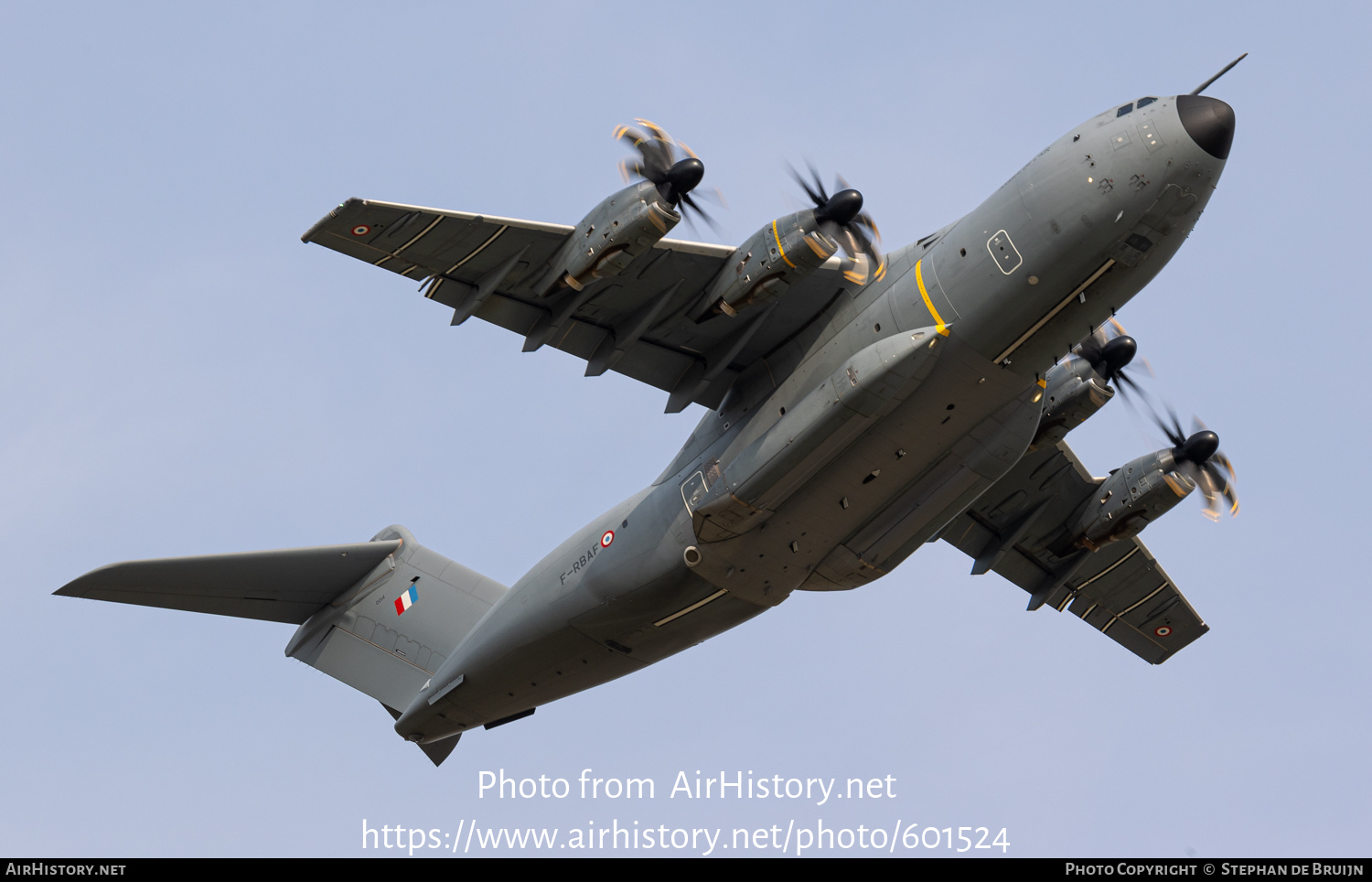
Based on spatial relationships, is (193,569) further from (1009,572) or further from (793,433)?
(1009,572)

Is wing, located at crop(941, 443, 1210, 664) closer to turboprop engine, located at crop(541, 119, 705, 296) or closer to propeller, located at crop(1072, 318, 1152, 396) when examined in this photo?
propeller, located at crop(1072, 318, 1152, 396)

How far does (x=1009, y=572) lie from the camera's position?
78.9ft

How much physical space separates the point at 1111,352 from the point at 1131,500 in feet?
9.67

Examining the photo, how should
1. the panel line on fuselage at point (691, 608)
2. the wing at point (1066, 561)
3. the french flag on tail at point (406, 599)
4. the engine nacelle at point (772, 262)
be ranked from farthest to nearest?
the french flag on tail at point (406, 599), the wing at point (1066, 561), the panel line on fuselage at point (691, 608), the engine nacelle at point (772, 262)

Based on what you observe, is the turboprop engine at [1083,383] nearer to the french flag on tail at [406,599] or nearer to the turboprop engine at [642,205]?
the turboprop engine at [642,205]

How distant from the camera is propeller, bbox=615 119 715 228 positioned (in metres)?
17.2

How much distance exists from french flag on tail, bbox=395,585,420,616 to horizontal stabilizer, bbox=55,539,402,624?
0.76 m

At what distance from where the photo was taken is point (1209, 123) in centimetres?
1583

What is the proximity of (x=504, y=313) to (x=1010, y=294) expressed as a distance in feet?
20.6

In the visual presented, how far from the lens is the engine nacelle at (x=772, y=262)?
679 inches

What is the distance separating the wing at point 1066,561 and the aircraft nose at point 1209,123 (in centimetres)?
621

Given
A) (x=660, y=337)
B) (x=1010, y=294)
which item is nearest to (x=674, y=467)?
(x=660, y=337)

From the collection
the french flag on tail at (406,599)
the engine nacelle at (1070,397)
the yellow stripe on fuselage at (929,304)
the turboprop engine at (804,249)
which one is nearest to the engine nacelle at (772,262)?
the turboprop engine at (804,249)

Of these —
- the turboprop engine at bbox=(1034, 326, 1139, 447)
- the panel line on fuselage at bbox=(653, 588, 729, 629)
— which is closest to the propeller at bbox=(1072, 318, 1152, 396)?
the turboprop engine at bbox=(1034, 326, 1139, 447)
